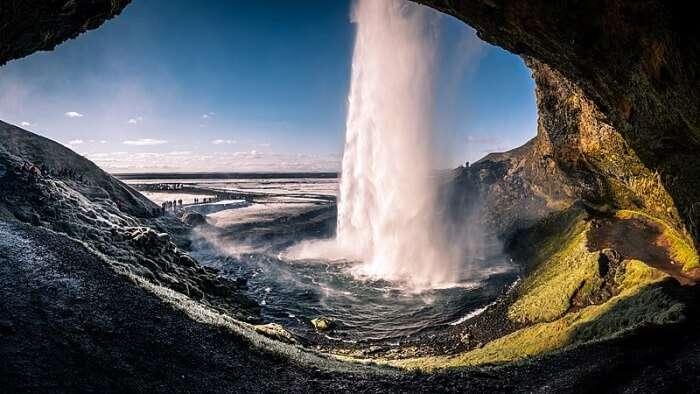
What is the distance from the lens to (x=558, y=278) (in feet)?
74.1

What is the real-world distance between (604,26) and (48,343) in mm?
16935

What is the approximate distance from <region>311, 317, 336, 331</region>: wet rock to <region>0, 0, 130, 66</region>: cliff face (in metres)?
18.6

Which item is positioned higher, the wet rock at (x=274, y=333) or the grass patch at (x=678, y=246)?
the grass patch at (x=678, y=246)

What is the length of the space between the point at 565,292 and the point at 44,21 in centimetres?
2542

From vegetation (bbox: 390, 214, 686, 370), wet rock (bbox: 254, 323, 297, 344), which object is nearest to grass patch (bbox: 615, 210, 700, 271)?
vegetation (bbox: 390, 214, 686, 370)

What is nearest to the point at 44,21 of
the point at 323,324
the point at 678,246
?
the point at 323,324

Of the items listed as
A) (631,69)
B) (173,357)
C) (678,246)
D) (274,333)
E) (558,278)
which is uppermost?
(631,69)

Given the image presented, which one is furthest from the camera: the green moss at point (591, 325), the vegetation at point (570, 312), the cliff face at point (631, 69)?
the vegetation at point (570, 312)

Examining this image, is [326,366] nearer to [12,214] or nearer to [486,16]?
[486,16]

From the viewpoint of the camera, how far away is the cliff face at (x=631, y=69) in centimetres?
868

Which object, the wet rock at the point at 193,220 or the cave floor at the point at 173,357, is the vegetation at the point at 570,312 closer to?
the cave floor at the point at 173,357

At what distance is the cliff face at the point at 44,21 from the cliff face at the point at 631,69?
11.9m

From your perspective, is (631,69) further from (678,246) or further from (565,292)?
(678,246)

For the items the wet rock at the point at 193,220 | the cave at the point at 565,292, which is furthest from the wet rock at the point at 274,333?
the wet rock at the point at 193,220
